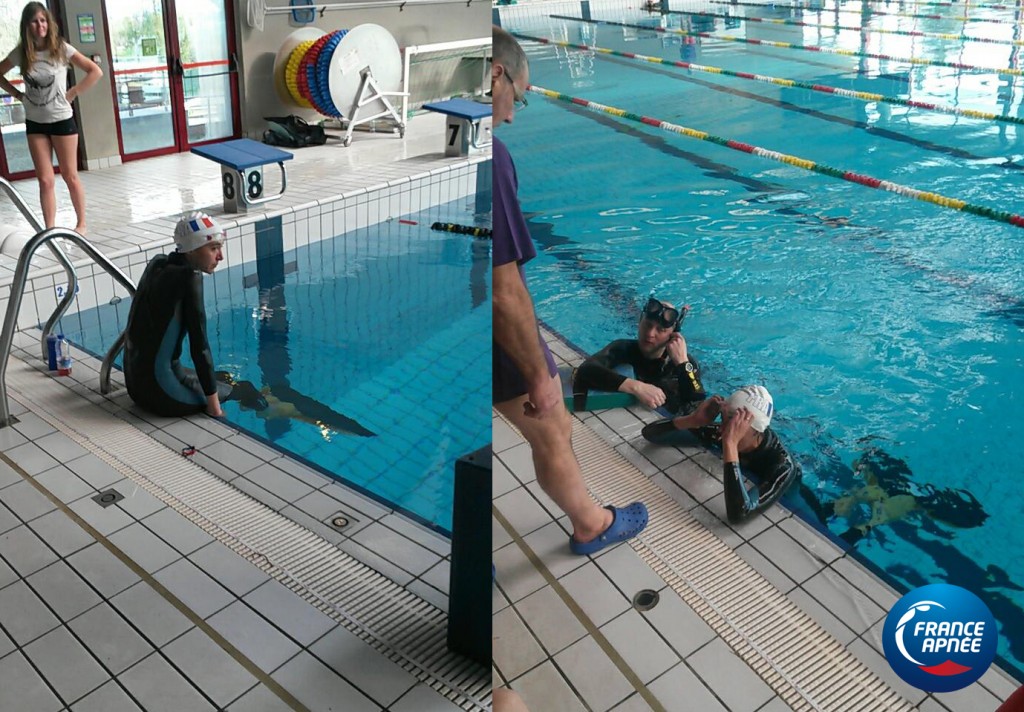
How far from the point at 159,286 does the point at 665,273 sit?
2.38 metres

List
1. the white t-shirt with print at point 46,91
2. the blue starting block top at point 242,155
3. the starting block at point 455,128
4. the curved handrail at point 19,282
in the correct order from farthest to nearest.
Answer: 1. the starting block at point 455,128
2. the blue starting block top at point 242,155
3. the white t-shirt with print at point 46,91
4. the curved handrail at point 19,282

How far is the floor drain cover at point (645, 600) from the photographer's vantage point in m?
0.59

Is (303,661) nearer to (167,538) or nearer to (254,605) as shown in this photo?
(254,605)

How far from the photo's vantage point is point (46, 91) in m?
3.78

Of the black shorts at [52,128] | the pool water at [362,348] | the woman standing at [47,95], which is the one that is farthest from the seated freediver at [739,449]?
the black shorts at [52,128]

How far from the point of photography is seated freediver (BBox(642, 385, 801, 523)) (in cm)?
52

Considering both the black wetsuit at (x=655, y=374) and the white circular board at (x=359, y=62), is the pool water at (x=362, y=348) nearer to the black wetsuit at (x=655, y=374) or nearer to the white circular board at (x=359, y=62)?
the black wetsuit at (x=655, y=374)

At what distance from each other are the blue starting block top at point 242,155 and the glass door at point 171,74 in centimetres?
174

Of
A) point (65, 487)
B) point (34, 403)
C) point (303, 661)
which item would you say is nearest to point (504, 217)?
point (303, 661)

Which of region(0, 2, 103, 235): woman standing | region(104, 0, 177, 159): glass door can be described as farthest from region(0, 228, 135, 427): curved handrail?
region(104, 0, 177, 159): glass door

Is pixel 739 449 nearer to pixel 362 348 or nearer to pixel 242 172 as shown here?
pixel 362 348

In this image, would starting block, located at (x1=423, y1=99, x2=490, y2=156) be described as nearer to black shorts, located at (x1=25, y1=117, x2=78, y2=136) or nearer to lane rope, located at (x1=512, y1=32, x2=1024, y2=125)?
black shorts, located at (x1=25, y1=117, x2=78, y2=136)

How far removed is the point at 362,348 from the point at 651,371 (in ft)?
10.6

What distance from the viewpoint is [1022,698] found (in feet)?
1.57
